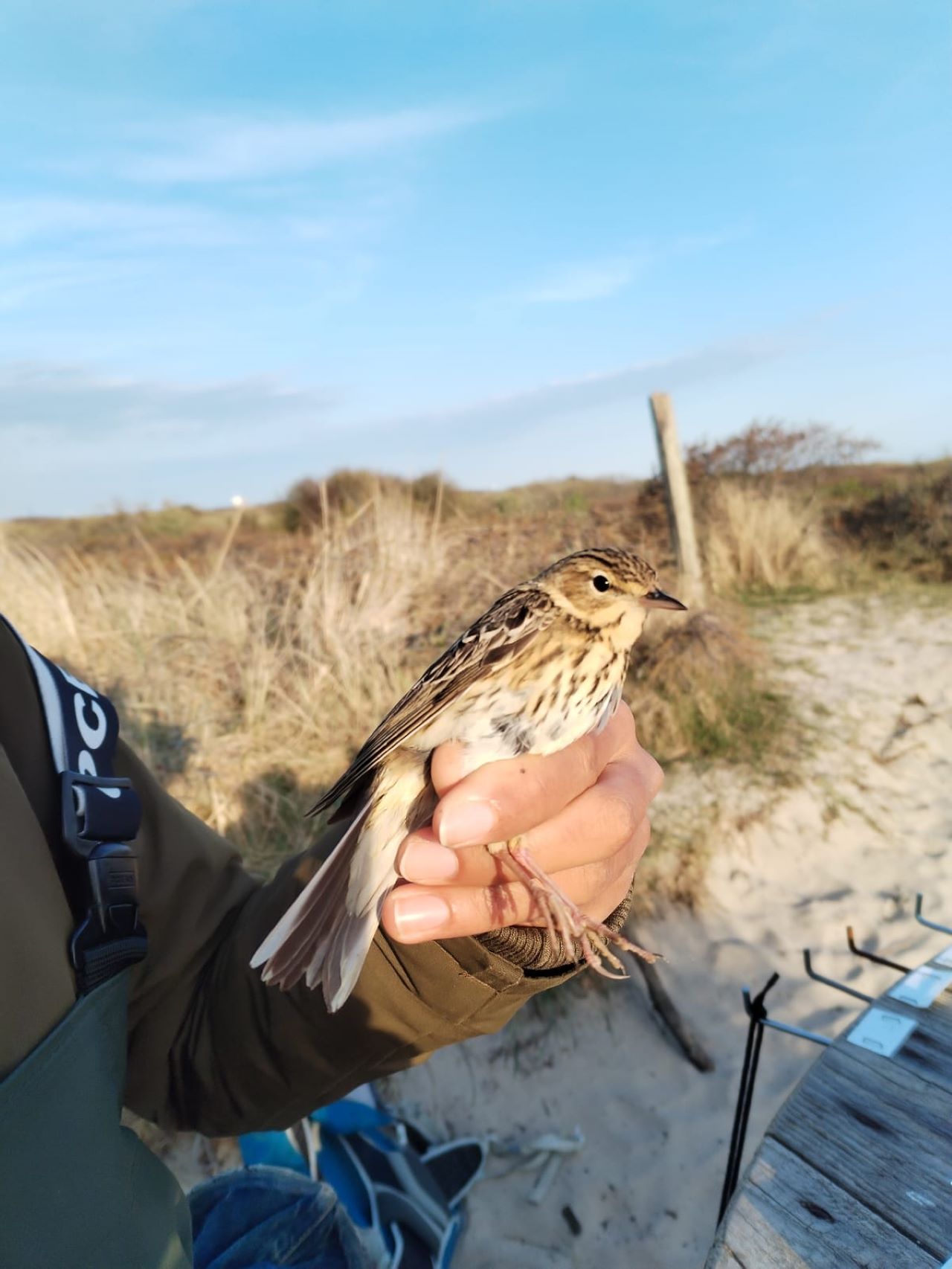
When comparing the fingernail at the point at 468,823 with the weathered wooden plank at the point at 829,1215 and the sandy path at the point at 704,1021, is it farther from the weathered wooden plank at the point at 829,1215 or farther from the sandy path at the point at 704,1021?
the sandy path at the point at 704,1021

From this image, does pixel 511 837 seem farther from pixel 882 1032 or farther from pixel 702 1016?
pixel 702 1016

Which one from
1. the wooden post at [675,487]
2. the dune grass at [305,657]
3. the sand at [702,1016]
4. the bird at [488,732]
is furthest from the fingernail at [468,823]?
the wooden post at [675,487]

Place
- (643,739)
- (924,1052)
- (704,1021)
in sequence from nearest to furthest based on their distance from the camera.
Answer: (924,1052) < (704,1021) < (643,739)

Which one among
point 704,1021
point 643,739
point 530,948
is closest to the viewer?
point 530,948

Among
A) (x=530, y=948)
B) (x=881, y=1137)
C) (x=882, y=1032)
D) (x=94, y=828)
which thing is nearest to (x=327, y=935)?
(x=530, y=948)

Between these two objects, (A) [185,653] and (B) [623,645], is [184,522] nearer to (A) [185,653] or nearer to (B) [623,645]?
(A) [185,653]

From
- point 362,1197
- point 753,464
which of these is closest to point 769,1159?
point 362,1197

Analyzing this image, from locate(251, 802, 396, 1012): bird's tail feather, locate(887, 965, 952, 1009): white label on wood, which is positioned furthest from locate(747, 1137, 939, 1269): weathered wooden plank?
locate(251, 802, 396, 1012): bird's tail feather

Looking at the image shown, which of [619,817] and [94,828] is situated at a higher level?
[94,828]
